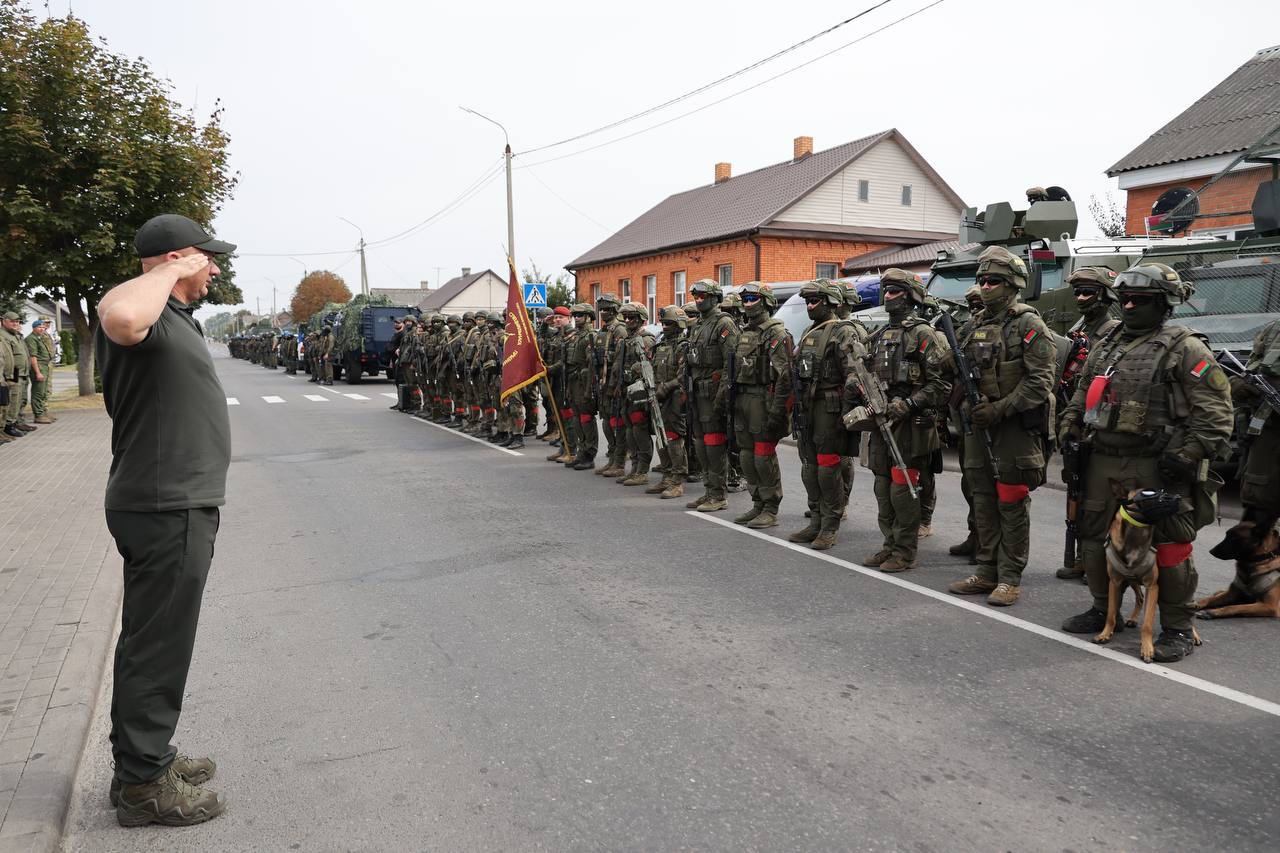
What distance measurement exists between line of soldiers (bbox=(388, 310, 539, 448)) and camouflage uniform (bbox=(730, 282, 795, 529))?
6315 mm

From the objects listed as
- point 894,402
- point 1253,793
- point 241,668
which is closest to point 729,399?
point 894,402

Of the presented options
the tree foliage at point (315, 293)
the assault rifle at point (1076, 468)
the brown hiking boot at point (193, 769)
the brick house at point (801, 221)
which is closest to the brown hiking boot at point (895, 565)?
the assault rifle at point (1076, 468)

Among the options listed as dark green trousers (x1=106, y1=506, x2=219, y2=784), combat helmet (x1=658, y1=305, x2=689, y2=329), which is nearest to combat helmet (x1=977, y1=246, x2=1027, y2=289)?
combat helmet (x1=658, y1=305, x2=689, y2=329)

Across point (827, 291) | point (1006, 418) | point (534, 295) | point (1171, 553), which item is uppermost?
point (534, 295)

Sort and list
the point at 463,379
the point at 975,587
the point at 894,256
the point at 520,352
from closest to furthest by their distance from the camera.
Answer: the point at 975,587
the point at 520,352
the point at 463,379
the point at 894,256

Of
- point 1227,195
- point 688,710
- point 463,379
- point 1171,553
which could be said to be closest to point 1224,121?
point 1227,195

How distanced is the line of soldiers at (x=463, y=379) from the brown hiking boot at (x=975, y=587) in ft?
29.2

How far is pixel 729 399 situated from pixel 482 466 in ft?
14.8

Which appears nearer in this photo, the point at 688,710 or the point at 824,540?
the point at 688,710

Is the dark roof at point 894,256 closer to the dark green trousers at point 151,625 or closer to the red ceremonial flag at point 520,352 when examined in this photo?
the red ceremonial flag at point 520,352

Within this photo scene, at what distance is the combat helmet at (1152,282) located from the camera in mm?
4645

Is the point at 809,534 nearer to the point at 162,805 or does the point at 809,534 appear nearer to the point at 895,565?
the point at 895,565

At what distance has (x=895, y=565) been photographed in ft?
20.8

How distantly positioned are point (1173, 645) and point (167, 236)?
4.87 m
